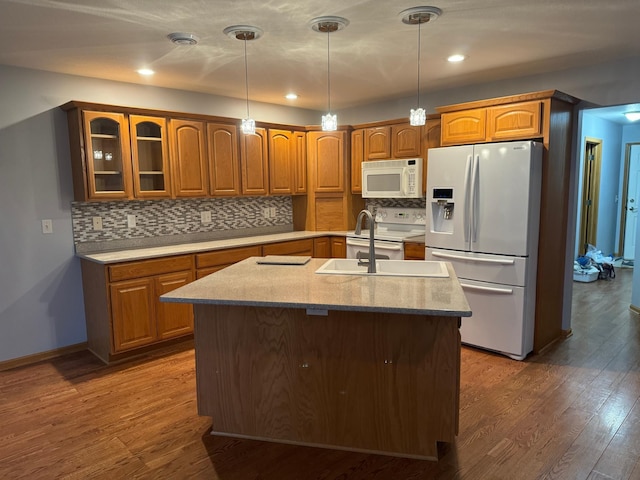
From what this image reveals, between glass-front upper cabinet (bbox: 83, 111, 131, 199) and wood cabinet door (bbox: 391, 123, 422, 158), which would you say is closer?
glass-front upper cabinet (bbox: 83, 111, 131, 199)

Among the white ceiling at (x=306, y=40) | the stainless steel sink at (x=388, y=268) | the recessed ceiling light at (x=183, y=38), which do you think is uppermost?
the white ceiling at (x=306, y=40)

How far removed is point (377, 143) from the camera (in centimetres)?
473

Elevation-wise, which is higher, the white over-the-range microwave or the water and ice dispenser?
the white over-the-range microwave

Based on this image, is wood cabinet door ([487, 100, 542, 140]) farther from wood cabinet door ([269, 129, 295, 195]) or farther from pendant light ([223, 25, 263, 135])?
wood cabinet door ([269, 129, 295, 195])

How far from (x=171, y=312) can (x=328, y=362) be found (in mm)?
2000

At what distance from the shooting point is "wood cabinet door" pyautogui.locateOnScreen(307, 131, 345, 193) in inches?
196

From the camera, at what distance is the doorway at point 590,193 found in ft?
20.8

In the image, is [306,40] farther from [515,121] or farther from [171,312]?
[171,312]

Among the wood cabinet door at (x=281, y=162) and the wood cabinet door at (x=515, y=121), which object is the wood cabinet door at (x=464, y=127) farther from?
the wood cabinet door at (x=281, y=162)

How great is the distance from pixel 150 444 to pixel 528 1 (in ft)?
10.1

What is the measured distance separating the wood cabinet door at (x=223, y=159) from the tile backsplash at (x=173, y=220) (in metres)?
0.30

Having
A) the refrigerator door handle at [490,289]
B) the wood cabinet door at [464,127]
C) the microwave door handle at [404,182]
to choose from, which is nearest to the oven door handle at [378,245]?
the microwave door handle at [404,182]

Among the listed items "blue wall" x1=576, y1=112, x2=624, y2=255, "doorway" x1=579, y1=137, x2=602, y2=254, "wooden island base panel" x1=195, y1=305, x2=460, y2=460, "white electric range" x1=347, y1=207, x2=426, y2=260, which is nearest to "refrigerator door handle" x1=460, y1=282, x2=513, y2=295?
"white electric range" x1=347, y1=207, x2=426, y2=260

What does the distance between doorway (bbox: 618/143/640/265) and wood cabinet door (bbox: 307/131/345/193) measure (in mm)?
5051
